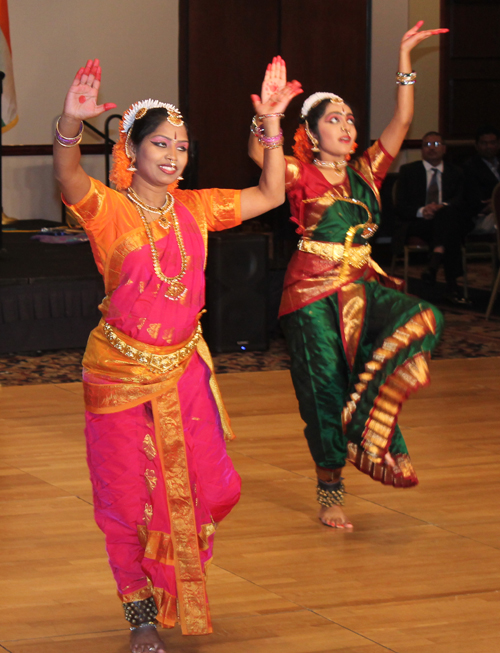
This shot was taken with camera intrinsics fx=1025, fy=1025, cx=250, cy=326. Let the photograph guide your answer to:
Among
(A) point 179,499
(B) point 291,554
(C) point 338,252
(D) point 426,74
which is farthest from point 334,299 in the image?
(D) point 426,74

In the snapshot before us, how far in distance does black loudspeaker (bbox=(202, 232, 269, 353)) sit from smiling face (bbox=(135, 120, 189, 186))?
3395 mm

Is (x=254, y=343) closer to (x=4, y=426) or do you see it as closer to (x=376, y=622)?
(x=4, y=426)

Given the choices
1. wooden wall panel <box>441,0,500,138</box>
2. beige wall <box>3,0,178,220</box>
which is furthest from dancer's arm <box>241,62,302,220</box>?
A: wooden wall panel <box>441,0,500,138</box>

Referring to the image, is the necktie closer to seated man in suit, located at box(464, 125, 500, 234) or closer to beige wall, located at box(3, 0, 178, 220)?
seated man in suit, located at box(464, 125, 500, 234)

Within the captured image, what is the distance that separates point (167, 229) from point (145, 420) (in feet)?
1.40

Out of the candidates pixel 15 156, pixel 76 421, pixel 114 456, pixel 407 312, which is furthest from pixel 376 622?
pixel 15 156

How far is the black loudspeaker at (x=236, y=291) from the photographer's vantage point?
18.9 feet

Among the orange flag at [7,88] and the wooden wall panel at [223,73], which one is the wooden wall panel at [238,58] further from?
the orange flag at [7,88]

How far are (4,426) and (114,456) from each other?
223 cm

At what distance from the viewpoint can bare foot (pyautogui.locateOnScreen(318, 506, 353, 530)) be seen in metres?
3.09

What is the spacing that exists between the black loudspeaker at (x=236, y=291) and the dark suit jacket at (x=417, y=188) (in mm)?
1876

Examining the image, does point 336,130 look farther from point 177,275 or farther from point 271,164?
point 177,275

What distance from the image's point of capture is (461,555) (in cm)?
284

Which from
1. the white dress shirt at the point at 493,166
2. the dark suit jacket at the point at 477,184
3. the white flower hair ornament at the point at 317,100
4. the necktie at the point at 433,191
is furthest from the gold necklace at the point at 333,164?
the white dress shirt at the point at 493,166
